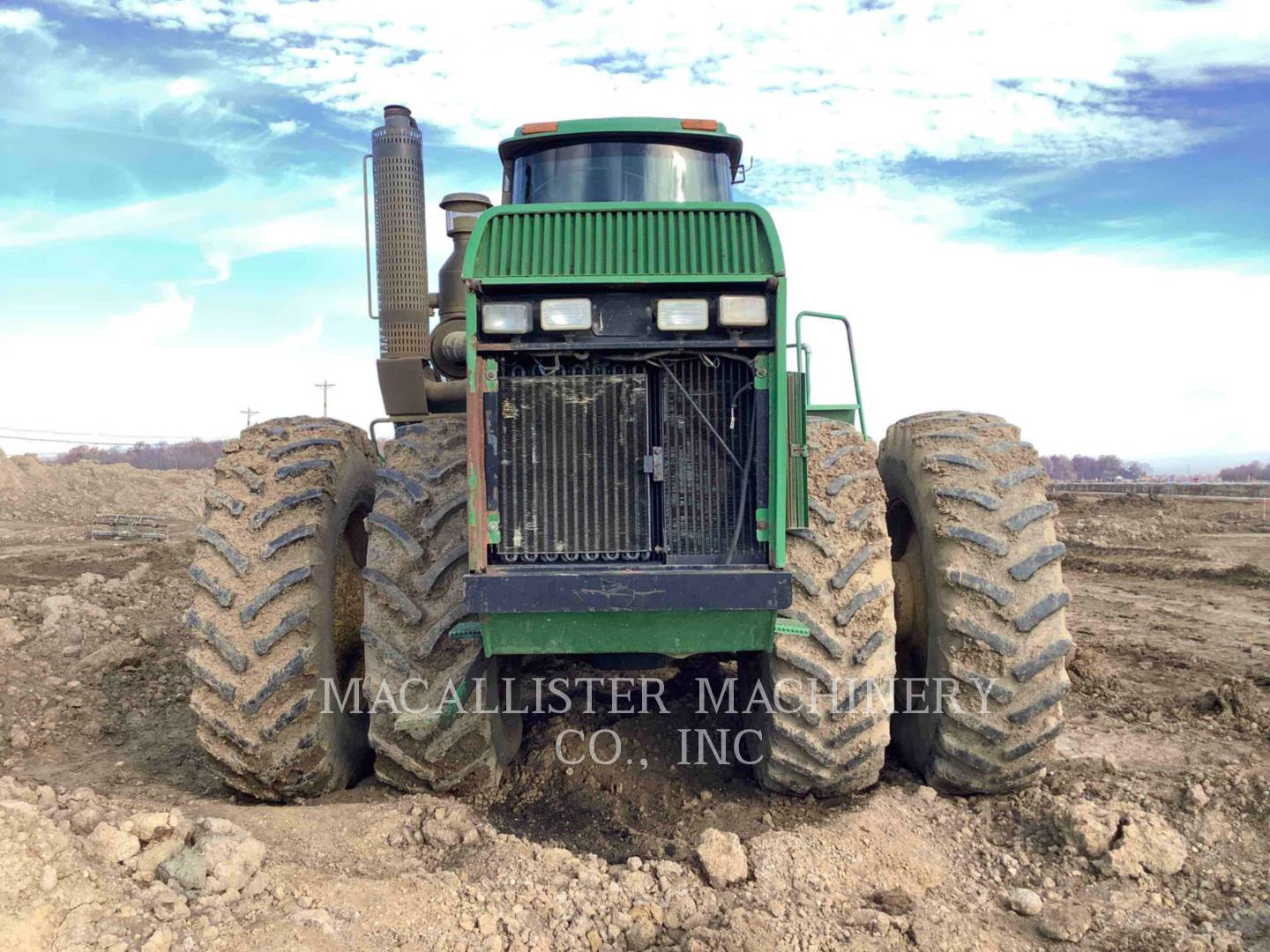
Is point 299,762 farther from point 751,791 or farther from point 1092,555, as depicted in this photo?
point 1092,555

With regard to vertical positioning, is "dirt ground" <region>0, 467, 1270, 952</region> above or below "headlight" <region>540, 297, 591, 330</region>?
below

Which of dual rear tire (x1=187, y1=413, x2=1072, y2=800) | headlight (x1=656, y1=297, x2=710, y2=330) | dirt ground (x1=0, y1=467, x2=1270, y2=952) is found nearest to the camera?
dirt ground (x1=0, y1=467, x2=1270, y2=952)

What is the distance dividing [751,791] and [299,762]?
2.30 metres

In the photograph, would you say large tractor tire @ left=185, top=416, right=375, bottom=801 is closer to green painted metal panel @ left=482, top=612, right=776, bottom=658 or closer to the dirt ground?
the dirt ground

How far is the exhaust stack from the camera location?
659cm

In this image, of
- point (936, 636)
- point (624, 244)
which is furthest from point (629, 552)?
point (936, 636)

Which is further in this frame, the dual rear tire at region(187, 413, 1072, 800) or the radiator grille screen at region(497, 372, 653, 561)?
the dual rear tire at region(187, 413, 1072, 800)

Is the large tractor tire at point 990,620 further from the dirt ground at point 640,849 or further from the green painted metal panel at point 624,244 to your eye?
the green painted metal panel at point 624,244

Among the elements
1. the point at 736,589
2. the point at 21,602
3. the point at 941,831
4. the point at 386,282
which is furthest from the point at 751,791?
the point at 21,602

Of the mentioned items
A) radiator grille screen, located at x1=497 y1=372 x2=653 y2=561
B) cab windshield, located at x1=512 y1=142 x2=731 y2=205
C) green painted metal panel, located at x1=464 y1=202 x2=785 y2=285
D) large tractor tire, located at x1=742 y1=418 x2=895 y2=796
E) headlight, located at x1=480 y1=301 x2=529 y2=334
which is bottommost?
large tractor tire, located at x1=742 y1=418 x2=895 y2=796

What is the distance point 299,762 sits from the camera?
15.7 feet

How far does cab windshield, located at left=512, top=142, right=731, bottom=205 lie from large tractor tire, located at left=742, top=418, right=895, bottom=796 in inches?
84.0

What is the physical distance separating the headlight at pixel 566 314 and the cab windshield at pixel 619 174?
173cm

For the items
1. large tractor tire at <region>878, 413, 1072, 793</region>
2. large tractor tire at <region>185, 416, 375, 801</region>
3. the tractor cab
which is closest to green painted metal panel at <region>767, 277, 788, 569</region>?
large tractor tire at <region>878, 413, 1072, 793</region>
